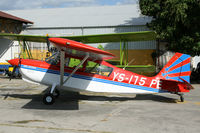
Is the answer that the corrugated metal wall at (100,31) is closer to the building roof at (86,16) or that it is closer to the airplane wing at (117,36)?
Answer: the building roof at (86,16)

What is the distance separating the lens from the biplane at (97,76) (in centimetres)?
841

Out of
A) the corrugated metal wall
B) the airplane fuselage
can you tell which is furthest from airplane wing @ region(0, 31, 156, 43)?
the corrugated metal wall

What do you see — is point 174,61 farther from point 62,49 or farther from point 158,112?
point 62,49

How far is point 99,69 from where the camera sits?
8781mm

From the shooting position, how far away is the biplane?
8.41 metres

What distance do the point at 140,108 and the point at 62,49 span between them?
350cm

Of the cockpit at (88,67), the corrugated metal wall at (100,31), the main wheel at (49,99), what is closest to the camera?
the main wheel at (49,99)

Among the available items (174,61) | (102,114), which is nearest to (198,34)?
(174,61)

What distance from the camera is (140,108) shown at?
7742 mm

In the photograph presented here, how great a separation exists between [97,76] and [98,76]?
0.04 metres

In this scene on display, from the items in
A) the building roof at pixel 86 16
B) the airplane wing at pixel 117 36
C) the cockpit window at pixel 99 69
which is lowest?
the cockpit window at pixel 99 69

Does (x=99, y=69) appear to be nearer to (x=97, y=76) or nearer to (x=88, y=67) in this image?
(x=97, y=76)

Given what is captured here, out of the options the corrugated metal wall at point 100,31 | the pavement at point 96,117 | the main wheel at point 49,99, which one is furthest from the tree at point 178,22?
the main wheel at point 49,99

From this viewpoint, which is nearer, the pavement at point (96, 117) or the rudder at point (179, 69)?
the pavement at point (96, 117)
